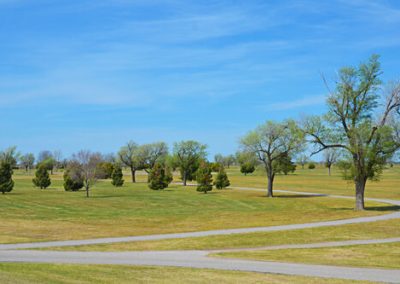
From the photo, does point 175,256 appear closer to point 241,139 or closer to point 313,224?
point 313,224

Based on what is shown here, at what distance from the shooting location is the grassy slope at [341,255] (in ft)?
62.1

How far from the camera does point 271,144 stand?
208 feet

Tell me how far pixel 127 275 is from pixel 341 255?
9249 millimetres

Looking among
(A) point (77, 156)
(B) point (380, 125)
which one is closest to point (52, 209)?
(A) point (77, 156)

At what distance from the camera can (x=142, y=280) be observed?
48.4 feet

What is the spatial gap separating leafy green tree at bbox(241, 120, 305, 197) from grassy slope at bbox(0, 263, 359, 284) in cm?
4707

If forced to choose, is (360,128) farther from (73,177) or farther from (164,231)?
(73,177)

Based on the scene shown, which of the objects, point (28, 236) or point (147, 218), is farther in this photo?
point (147, 218)

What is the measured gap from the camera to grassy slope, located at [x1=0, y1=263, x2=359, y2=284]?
14.2m

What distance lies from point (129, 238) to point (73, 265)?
8.20m

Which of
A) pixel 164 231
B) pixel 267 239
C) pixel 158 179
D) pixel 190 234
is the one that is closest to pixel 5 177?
pixel 158 179

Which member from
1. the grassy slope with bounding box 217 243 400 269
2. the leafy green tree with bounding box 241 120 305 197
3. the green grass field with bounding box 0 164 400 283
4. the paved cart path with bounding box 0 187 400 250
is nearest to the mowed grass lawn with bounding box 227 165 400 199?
the leafy green tree with bounding box 241 120 305 197

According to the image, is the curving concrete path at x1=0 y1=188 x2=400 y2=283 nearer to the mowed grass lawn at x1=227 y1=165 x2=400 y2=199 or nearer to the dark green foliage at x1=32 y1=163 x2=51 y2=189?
the mowed grass lawn at x1=227 y1=165 x2=400 y2=199

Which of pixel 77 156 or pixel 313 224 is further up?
pixel 77 156
